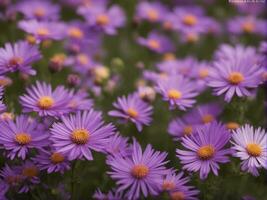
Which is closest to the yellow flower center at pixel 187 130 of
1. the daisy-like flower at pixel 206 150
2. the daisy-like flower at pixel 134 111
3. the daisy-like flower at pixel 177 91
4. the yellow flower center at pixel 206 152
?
the daisy-like flower at pixel 177 91

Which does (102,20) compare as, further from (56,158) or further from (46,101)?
(56,158)

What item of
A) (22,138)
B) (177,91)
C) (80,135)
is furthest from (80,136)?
(177,91)

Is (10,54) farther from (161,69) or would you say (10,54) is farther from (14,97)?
(161,69)

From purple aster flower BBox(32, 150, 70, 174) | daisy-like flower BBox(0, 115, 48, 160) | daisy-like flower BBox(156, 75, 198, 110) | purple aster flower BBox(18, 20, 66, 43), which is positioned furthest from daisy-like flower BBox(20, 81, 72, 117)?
daisy-like flower BBox(156, 75, 198, 110)

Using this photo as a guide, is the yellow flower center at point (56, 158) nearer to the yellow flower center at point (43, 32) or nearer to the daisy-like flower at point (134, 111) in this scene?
the daisy-like flower at point (134, 111)

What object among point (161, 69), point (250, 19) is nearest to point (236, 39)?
point (250, 19)

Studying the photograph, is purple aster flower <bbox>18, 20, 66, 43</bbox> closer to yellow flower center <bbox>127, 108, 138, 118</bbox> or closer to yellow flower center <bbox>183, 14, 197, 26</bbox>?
yellow flower center <bbox>127, 108, 138, 118</bbox>
